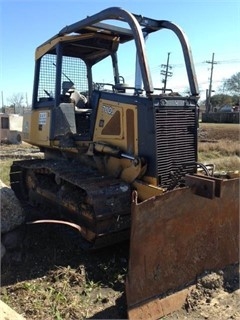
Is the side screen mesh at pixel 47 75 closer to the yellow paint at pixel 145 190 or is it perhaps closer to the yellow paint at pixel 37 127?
the yellow paint at pixel 37 127

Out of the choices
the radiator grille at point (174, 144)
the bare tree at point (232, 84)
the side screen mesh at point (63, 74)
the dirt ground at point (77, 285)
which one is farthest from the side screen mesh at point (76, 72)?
the bare tree at point (232, 84)

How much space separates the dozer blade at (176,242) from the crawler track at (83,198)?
0.78 m

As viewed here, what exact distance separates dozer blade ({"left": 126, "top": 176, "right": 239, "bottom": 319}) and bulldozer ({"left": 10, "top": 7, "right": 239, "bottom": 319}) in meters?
0.01

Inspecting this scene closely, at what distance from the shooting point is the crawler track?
4.56 meters

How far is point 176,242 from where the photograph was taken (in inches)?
162

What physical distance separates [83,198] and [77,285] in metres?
1.21

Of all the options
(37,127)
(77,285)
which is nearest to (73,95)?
(37,127)

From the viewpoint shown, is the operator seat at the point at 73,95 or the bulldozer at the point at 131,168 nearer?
the bulldozer at the point at 131,168

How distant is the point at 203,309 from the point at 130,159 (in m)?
1.99

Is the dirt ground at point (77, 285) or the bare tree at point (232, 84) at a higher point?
the bare tree at point (232, 84)

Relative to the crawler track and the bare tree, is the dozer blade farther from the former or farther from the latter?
the bare tree

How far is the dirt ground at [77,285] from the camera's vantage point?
148 inches

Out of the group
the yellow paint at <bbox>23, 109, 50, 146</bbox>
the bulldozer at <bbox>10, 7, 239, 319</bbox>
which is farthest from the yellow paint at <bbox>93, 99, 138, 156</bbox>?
the yellow paint at <bbox>23, 109, 50, 146</bbox>

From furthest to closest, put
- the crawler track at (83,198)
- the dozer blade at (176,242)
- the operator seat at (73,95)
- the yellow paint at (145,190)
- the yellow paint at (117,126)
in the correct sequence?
the operator seat at (73,95)
the yellow paint at (117,126)
the yellow paint at (145,190)
the crawler track at (83,198)
the dozer blade at (176,242)
